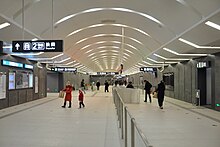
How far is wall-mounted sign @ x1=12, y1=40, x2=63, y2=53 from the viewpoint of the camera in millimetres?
9124

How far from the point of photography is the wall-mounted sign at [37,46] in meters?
9.12

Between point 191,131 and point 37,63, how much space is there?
685 inches

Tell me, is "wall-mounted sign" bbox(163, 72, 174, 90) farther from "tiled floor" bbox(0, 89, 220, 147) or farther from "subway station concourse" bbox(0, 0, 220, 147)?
"tiled floor" bbox(0, 89, 220, 147)

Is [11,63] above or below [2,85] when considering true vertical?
above

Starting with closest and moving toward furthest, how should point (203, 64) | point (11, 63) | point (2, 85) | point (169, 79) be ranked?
1. point (2, 85)
2. point (11, 63)
3. point (203, 64)
4. point (169, 79)

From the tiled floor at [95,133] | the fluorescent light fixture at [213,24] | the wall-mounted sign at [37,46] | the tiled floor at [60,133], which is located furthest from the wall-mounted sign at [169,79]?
the wall-mounted sign at [37,46]

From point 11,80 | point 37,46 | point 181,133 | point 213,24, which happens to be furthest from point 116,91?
point 11,80

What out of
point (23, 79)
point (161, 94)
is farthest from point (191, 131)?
point (23, 79)

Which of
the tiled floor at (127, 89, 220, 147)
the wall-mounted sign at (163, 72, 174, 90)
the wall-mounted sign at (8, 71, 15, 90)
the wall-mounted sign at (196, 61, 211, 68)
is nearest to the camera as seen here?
the tiled floor at (127, 89, 220, 147)

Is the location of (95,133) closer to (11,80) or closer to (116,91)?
(116,91)

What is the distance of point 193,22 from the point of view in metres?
10.1

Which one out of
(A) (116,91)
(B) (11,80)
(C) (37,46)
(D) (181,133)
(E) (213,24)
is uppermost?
(E) (213,24)

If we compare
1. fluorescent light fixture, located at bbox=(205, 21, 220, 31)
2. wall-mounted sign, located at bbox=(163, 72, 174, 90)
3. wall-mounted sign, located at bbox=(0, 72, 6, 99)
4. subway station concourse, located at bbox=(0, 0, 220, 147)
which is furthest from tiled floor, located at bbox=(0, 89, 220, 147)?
wall-mounted sign, located at bbox=(163, 72, 174, 90)

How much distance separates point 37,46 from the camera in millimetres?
9219
